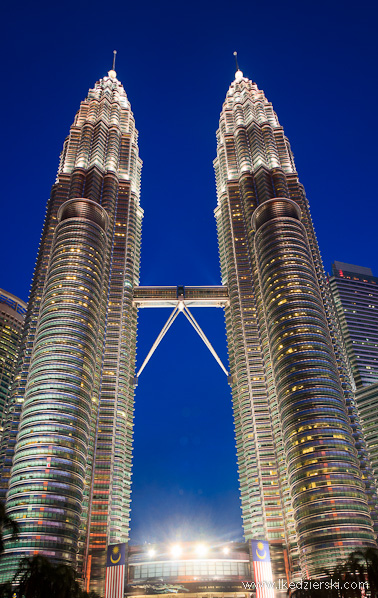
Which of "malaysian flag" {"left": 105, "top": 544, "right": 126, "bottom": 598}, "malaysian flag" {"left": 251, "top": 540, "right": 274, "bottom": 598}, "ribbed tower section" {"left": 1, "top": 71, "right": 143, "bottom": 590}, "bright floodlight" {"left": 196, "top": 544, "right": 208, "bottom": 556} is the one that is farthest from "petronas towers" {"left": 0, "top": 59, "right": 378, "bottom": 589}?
"bright floodlight" {"left": 196, "top": 544, "right": 208, "bottom": 556}

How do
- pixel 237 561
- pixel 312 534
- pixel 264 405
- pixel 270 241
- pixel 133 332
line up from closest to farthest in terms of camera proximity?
pixel 312 534
pixel 237 561
pixel 264 405
pixel 270 241
pixel 133 332

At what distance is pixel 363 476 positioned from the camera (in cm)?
14550

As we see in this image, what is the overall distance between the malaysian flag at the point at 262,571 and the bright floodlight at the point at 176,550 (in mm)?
23499

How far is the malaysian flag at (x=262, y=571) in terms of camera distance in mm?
106625

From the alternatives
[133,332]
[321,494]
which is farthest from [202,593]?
[133,332]

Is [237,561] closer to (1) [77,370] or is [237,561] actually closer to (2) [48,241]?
(1) [77,370]

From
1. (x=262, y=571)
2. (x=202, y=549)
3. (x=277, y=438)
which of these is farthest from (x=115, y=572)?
(x=277, y=438)

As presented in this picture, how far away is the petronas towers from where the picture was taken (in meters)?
126

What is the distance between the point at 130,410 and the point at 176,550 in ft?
197

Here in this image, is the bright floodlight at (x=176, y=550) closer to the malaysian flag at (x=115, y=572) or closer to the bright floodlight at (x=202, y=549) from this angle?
the bright floodlight at (x=202, y=549)

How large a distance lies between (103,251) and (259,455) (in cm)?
8986

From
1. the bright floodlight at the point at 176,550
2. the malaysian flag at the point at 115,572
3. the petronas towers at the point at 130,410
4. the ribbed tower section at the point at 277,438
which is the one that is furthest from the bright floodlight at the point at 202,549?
the petronas towers at the point at 130,410

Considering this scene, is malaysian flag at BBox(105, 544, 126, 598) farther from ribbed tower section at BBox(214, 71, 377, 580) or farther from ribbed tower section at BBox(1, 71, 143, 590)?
ribbed tower section at BBox(214, 71, 377, 580)

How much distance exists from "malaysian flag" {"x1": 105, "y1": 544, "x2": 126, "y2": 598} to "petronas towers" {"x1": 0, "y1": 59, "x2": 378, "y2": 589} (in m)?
12.1
